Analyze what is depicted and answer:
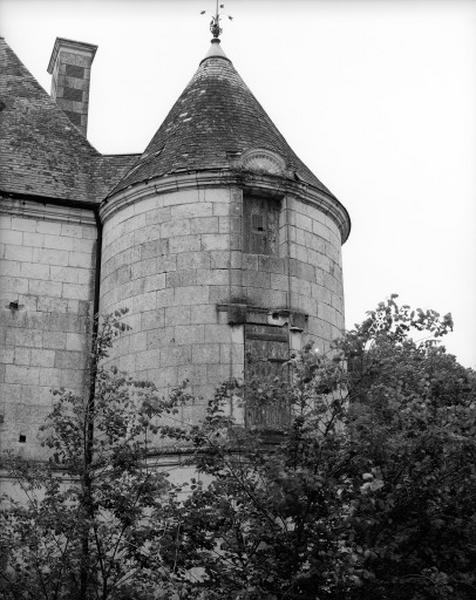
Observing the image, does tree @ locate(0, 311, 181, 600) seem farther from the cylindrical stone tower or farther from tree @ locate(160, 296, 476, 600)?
the cylindrical stone tower

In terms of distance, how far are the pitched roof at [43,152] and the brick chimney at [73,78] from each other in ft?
3.98

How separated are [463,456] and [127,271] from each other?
7231mm

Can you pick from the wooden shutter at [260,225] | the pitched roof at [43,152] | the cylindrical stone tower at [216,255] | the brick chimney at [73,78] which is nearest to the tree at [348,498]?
the cylindrical stone tower at [216,255]

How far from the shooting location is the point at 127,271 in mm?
15352

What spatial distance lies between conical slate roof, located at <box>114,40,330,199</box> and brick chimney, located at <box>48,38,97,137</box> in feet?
11.6

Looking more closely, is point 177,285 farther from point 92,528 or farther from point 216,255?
point 92,528

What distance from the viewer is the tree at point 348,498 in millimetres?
9117

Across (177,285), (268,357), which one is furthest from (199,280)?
(268,357)

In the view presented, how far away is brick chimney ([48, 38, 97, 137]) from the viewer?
20453 mm

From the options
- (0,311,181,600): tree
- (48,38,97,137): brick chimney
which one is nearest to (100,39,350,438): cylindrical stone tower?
(0,311,181,600): tree

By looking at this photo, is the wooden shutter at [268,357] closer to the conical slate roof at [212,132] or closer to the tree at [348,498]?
the conical slate roof at [212,132]

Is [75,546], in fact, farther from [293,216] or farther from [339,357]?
[293,216]

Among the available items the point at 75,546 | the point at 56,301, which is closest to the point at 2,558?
the point at 75,546

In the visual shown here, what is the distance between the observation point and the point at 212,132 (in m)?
16.2
